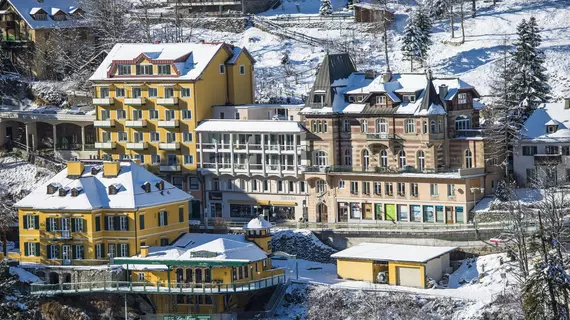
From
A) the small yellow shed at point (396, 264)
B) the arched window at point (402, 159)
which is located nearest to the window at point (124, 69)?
the arched window at point (402, 159)

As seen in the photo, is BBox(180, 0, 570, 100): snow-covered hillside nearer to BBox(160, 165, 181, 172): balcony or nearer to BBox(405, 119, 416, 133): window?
BBox(160, 165, 181, 172): balcony

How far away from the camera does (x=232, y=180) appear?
11094cm

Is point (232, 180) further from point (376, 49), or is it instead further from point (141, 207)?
point (376, 49)

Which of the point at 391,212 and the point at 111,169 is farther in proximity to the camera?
the point at 391,212

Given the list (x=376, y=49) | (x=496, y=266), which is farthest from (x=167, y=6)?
(x=496, y=266)

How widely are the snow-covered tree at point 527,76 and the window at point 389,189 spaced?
30.3 ft

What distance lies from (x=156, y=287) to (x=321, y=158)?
622 inches

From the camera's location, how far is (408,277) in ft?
316

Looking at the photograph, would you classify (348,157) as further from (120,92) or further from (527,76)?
(120,92)

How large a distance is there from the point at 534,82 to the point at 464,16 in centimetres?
2064

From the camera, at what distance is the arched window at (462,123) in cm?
10556

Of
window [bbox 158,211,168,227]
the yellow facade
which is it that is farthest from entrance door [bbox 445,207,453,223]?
the yellow facade

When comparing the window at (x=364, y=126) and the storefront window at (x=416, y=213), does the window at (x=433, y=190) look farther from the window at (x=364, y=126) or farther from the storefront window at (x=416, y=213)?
the window at (x=364, y=126)

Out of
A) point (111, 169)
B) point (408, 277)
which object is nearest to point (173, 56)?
point (111, 169)
